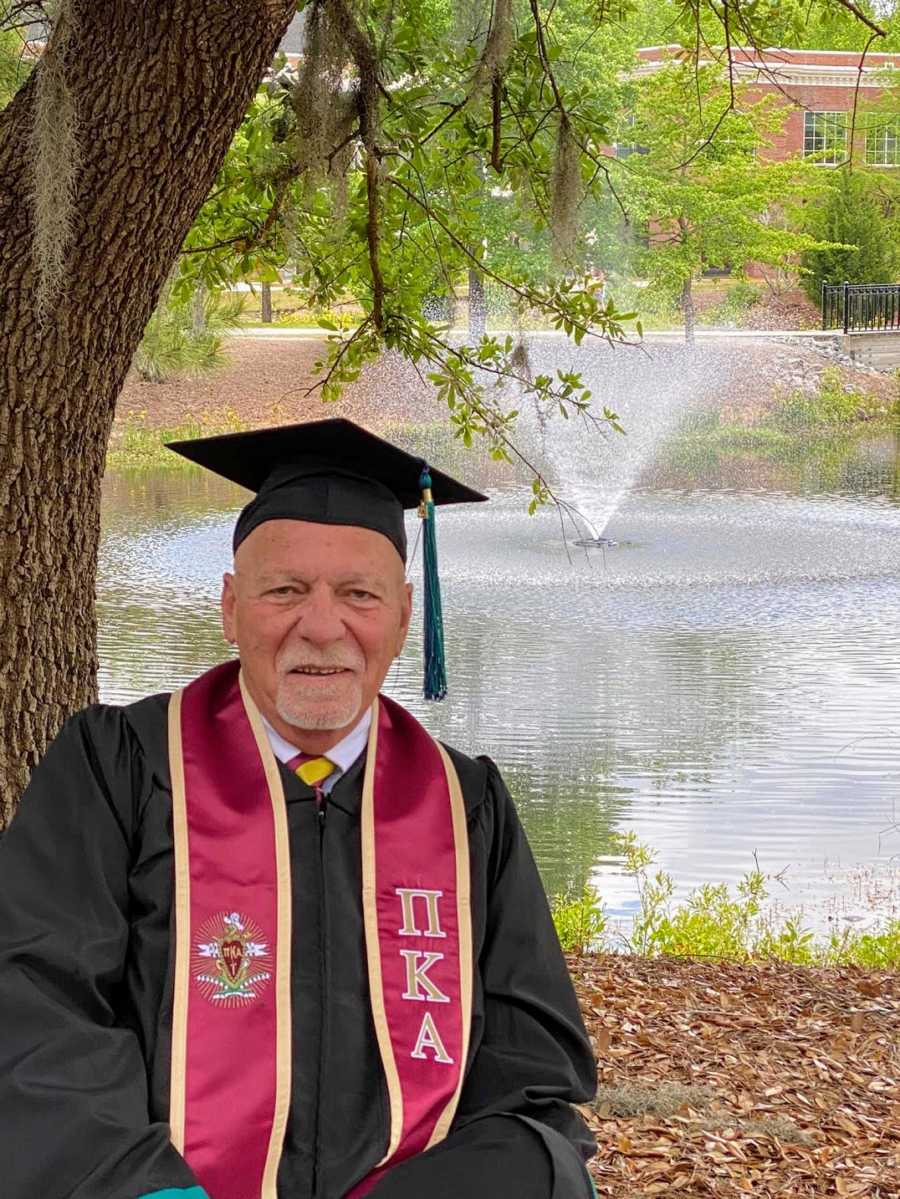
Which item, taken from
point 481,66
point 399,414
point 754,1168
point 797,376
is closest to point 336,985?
point 754,1168

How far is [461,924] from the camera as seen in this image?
236 cm

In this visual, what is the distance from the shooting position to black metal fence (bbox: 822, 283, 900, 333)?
3012cm

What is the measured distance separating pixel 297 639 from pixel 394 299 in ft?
10.6

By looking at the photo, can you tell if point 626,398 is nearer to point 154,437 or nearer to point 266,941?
point 154,437

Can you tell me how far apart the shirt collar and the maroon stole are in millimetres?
21

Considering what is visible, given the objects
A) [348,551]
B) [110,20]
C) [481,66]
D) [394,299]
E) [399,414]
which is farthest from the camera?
[399,414]

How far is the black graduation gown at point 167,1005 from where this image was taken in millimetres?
2057

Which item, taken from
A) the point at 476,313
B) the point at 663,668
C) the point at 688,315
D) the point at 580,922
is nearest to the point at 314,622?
the point at 580,922

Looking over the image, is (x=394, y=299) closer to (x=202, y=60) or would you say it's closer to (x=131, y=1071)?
(x=202, y=60)

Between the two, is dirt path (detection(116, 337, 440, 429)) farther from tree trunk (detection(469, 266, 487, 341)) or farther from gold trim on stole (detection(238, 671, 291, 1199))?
gold trim on stole (detection(238, 671, 291, 1199))

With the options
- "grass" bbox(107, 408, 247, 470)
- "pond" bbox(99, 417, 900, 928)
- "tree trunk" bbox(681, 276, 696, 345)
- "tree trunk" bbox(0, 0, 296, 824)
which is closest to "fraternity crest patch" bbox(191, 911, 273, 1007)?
"tree trunk" bbox(0, 0, 296, 824)

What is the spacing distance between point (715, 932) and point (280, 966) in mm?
3791

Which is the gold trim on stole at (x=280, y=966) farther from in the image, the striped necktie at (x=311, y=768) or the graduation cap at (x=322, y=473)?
the graduation cap at (x=322, y=473)

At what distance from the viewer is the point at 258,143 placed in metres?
4.97
